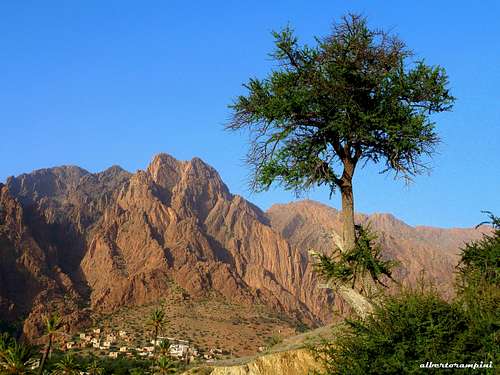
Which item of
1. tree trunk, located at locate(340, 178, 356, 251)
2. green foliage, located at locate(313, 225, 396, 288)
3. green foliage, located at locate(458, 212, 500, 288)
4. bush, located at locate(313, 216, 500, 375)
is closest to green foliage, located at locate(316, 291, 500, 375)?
bush, located at locate(313, 216, 500, 375)

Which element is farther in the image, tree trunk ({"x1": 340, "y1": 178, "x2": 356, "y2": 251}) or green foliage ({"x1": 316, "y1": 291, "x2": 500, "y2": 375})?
tree trunk ({"x1": 340, "y1": 178, "x2": 356, "y2": 251})

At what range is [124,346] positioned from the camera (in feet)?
375

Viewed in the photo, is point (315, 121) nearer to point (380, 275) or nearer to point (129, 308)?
point (380, 275)

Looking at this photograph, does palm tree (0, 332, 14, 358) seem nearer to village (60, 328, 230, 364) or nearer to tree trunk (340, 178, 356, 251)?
village (60, 328, 230, 364)

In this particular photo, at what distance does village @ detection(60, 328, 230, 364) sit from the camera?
103688 mm

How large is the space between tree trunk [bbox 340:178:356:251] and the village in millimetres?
88068

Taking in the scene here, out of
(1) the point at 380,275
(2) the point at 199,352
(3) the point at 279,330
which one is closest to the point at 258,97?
(1) the point at 380,275

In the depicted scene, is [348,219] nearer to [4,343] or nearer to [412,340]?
[412,340]

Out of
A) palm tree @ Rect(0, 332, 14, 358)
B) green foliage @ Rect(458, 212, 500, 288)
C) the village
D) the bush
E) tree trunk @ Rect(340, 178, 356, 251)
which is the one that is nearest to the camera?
the bush

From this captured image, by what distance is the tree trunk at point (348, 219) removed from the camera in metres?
16.2

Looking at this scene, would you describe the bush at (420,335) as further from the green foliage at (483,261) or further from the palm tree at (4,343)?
the palm tree at (4,343)

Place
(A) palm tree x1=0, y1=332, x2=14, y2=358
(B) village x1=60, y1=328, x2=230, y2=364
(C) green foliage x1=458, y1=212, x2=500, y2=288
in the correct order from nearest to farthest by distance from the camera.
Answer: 1. (C) green foliage x1=458, y1=212, x2=500, y2=288
2. (A) palm tree x1=0, y1=332, x2=14, y2=358
3. (B) village x1=60, y1=328, x2=230, y2=364

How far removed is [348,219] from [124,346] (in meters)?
107

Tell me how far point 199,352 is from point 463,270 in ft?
324
